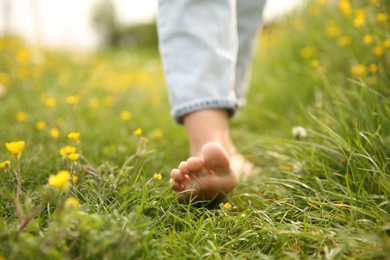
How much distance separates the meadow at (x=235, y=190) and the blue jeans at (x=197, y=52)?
191 millimetres

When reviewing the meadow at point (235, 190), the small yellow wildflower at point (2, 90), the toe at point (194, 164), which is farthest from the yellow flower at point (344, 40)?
the small yellow wildflower at point (2, 90)

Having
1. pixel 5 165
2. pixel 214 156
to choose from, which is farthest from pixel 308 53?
pixel 5 165

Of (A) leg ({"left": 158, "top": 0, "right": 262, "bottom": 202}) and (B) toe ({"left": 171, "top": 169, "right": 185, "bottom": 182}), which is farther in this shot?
(A) leg ({"left": 158, "top": 0, "right": 262, "bottom": 202})

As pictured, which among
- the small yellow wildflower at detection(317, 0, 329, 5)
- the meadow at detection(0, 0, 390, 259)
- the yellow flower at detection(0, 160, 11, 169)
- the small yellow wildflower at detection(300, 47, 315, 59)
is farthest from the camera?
the small yellow wildflower at detection(317, 0, 329, 5)

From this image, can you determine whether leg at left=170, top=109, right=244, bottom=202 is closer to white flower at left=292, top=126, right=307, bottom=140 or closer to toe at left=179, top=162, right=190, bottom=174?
toe at left=179, top=162, right=190, bottom=174

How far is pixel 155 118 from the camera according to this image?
2037mm

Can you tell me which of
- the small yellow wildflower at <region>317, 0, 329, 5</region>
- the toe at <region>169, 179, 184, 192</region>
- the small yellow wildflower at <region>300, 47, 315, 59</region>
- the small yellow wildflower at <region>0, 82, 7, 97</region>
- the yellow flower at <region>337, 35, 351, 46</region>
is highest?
the small yellow wildflower at <region>317, 0, 329, 5</region>

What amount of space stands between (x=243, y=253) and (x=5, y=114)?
55.8 inches

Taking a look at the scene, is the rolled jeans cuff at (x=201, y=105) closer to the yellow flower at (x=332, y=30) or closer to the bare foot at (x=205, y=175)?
the bare foot at (x=205, y=175)

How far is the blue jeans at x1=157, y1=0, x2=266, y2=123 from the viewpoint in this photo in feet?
3.91

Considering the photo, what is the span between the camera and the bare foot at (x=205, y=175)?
1.00m

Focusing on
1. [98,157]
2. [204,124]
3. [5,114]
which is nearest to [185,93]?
[204,124]

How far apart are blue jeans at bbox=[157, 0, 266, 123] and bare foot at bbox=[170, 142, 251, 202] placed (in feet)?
0.73

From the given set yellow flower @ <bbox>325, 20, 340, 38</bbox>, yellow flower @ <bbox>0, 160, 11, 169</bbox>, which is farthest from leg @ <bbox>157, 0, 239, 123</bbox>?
yellow flower @ <bbox>325, 20, 340, 38</bbox>
